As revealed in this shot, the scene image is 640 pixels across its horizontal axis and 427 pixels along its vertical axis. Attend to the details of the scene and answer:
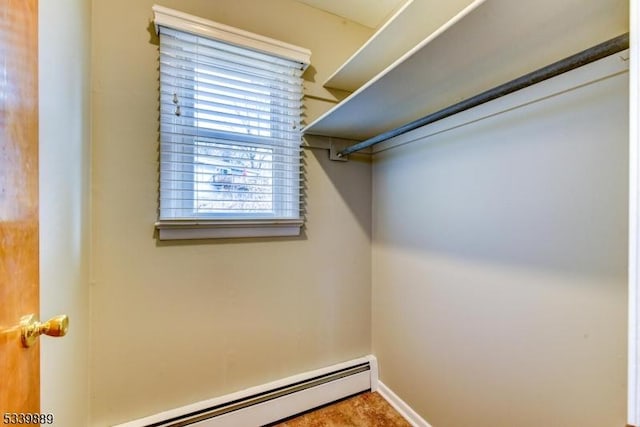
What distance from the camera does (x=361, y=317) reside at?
187 centimetres

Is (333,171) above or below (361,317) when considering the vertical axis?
above

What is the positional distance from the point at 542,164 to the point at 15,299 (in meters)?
1.45

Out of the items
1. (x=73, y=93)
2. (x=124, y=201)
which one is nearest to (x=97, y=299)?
(x=124, y=201)

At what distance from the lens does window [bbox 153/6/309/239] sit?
1336 mm

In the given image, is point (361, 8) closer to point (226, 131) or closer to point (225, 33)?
Answer: point (225, 33)

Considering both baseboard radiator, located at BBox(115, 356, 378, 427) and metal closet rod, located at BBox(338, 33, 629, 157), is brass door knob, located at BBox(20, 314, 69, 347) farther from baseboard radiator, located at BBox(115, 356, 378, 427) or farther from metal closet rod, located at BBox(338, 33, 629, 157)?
metal closet rod, located at BBox(338, 33, 629, 157)

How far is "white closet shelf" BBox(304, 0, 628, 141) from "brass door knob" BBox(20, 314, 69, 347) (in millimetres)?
1142

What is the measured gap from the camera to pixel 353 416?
5.23ft

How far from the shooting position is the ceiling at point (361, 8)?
165 centimetres

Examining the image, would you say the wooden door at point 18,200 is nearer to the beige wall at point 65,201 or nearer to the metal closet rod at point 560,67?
the beige wall at point 65,201

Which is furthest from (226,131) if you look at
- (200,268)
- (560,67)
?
(560,67)

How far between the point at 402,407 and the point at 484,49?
1804mm

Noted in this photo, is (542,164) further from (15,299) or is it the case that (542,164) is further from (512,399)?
(15,299)

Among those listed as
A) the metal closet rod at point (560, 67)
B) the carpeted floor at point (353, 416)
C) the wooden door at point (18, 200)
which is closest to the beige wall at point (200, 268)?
the carpeted floor at point (353, 416)
